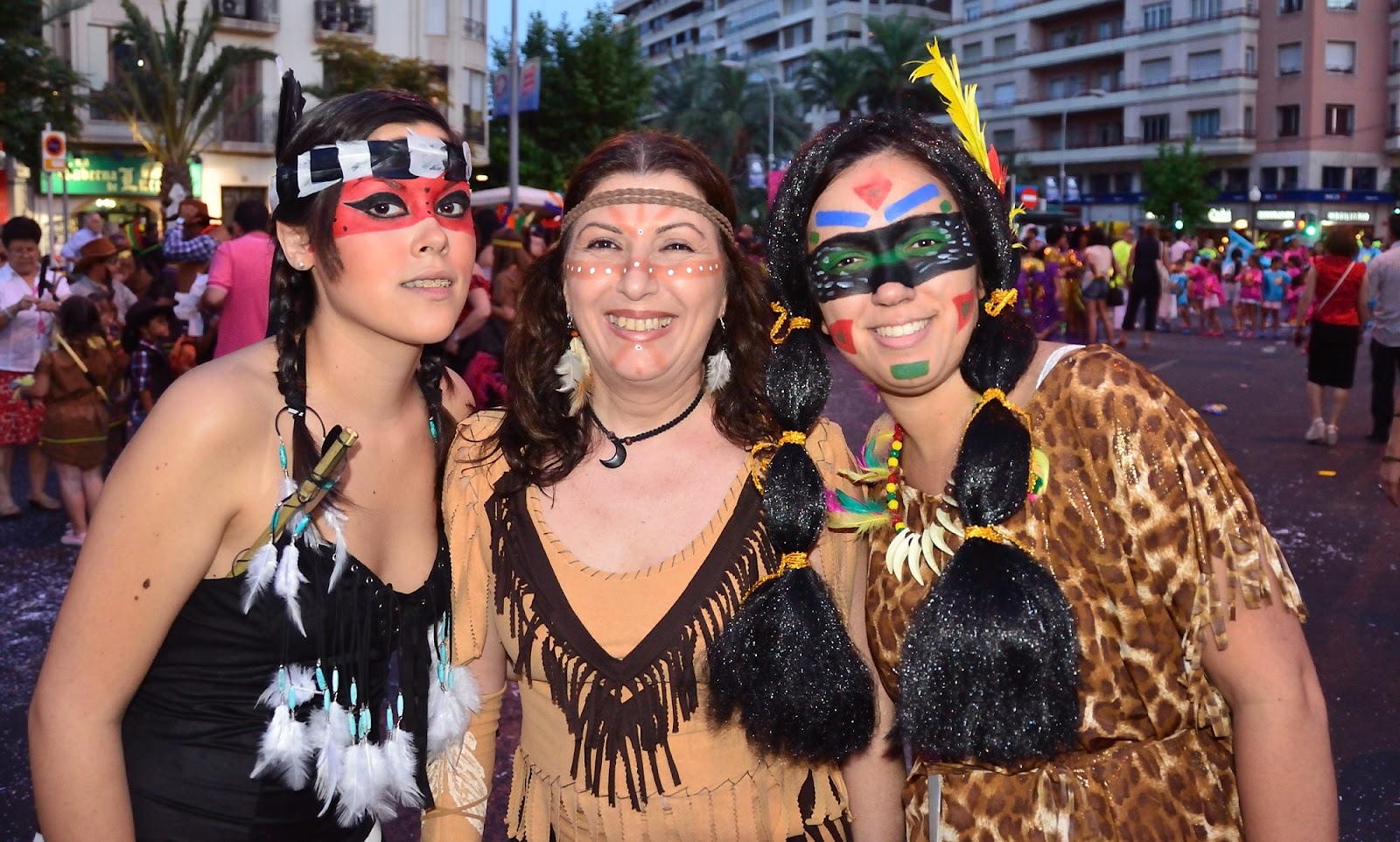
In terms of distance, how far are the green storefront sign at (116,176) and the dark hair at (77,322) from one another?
28487 millimetres

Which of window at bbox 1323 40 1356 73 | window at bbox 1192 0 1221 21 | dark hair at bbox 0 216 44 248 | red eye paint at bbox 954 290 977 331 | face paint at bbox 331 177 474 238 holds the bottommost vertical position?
red eye paint at bbox 954 290 977 331

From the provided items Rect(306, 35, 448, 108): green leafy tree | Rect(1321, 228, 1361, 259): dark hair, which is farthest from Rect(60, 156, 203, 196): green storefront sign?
Rect(1321, 228, 1361, 259): dark hair

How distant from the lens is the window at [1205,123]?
53.0 metres

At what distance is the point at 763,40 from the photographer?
86.0 m

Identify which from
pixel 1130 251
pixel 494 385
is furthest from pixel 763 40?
pixel 494 385

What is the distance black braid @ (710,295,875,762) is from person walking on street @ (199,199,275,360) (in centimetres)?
511

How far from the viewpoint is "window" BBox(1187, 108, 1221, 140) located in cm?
5303

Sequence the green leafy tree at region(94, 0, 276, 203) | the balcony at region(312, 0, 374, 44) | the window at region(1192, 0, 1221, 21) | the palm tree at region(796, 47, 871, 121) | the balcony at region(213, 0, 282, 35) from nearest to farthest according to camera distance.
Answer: the green leafy tree at region(94, 0, 276, 203) → the balcony at region(213, 0, 282, 35) → the balcony at region(312, 0, 374, 44) → the window at region(1192, 0, 1221, 21) → the palm tree at region(796, 47, 871, 121)

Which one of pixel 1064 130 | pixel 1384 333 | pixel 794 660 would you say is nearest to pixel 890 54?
pixel 1064 130

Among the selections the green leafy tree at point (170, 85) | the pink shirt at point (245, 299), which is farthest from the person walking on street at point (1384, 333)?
the green leafy tree at point (170, 85)

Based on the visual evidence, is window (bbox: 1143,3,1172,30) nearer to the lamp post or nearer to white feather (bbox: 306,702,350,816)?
the lamp post

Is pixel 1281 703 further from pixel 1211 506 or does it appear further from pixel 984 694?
pixel 984 694

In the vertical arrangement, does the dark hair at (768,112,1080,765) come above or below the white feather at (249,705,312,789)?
above

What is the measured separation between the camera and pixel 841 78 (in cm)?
5734
